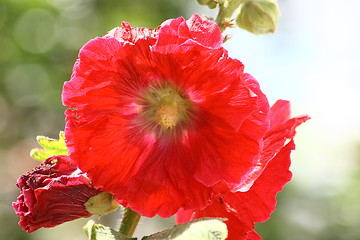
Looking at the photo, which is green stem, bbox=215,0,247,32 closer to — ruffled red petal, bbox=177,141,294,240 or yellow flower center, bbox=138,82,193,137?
yellow flower center, bbox=138,82,193,137

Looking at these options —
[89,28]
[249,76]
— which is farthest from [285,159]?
[89,28]

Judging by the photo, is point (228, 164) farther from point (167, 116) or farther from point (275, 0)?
point (275, 0)

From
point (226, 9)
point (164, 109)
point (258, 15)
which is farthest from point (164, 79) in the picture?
point (258, 15)

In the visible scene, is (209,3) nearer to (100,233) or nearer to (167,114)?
(167,114)

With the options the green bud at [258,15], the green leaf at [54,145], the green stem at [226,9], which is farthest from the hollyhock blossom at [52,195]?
the green bud at [258,15]

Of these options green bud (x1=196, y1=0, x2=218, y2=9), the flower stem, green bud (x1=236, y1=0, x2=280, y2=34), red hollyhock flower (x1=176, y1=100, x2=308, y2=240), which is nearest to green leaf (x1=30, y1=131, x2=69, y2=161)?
the flower stem

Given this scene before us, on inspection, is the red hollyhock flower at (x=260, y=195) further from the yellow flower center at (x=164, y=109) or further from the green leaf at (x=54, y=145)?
the green leaf at (x=54, y=145)

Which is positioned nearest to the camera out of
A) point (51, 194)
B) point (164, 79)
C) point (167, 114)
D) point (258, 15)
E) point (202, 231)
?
point (202, 231)
